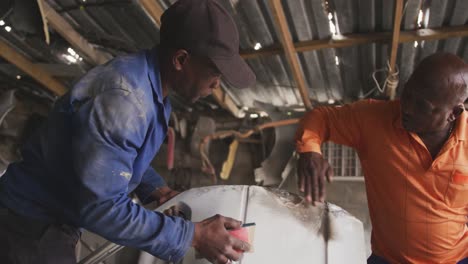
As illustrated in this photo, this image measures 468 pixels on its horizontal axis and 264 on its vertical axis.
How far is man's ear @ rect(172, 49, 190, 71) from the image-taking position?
120 cm

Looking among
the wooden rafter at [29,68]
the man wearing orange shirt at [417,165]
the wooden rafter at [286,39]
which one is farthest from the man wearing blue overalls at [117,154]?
the wooden rafter at [29,68]

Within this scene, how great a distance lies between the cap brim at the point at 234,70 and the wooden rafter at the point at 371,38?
222 cm

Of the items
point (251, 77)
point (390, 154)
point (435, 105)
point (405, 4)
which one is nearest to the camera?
point (251, 77)

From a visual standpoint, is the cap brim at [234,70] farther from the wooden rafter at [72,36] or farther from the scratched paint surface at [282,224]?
the wooden rafter at [72,36]

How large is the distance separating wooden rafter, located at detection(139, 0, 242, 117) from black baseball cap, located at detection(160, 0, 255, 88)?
5.32 ft

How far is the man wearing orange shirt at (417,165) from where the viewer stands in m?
1.68

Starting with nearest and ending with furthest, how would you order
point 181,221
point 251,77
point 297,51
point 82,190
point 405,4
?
point 82,190 < point 181,221 < point 251,77 < point 405,4 < point 297,51

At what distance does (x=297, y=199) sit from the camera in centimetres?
177

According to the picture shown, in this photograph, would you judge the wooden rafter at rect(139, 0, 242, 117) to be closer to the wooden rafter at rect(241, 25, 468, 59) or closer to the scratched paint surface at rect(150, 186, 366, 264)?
the wooden rafter at rect(241, 25, 468, 59)

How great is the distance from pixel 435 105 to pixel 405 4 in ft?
4.81

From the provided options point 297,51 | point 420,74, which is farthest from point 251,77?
point 297,51

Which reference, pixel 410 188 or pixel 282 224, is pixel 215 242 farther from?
pixel 410 188

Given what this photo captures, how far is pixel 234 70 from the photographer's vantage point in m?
1.24

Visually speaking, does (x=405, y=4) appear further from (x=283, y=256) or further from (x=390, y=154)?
(x=283, y=256)
